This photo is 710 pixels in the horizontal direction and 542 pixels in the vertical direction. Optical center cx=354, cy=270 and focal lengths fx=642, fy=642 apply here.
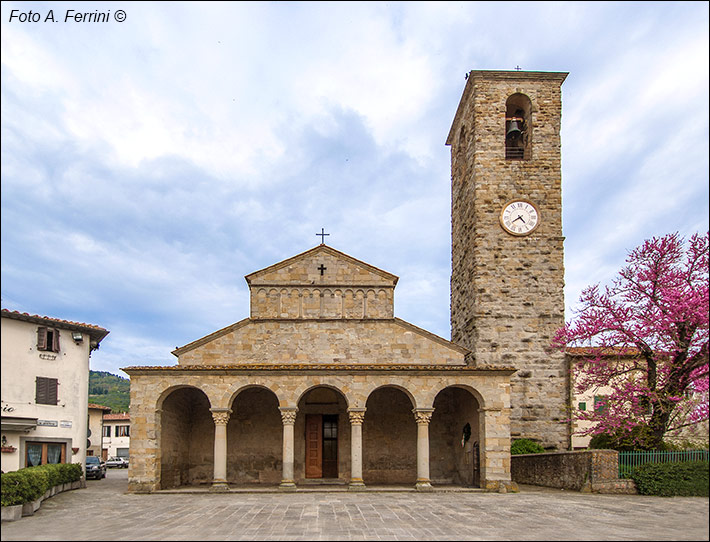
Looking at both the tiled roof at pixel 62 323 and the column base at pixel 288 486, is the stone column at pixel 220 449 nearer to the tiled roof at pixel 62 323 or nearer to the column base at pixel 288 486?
the column base at pixel 288 486

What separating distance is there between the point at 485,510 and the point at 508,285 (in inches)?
438

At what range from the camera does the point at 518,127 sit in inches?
1049

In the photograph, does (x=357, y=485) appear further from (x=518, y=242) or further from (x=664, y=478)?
(x=518, y=242)

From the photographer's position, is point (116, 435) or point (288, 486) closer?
point (288, 486)

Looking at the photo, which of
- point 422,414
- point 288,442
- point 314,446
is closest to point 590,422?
point 422,414

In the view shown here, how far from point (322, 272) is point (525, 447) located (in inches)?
384

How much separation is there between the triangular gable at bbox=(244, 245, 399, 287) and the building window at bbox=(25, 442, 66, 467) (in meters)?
8.51

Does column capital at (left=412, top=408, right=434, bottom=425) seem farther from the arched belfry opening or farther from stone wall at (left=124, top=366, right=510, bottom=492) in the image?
the arched belfry opening

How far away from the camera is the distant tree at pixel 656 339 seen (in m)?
19.0

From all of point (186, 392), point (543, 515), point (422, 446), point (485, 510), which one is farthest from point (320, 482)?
point (543, 515)

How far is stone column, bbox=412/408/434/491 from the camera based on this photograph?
800 inches

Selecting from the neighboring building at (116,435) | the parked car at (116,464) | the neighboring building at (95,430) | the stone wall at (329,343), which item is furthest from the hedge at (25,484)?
the neighboring building at (116,435)

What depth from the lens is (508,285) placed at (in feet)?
81.7

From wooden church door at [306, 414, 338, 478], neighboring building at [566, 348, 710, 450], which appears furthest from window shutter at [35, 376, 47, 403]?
neighboring building at [566, 348, 710, 450]
